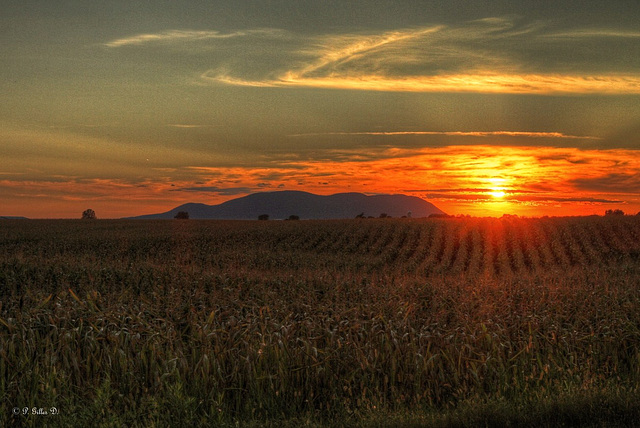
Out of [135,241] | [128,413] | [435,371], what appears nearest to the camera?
[128,413]

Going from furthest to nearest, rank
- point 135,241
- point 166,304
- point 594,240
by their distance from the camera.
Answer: point 135,241, point 594,240, point 166,304

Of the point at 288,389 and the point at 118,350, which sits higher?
the point at 118,350

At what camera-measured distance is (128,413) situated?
23.7 feet

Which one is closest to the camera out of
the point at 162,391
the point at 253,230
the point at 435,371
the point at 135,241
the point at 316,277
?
the point at 162,391

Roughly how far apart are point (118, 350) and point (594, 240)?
37.7m

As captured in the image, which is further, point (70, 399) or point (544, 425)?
point (70, 399)

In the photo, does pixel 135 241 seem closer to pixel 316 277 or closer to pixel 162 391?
pixel 316 277

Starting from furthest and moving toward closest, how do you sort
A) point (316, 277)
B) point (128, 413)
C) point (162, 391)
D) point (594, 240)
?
point (594, 240) → point (316, 277) → point (162, 391) → point (128, 413)

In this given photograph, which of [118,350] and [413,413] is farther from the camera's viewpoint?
[118,350]

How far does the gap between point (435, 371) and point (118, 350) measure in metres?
5.84

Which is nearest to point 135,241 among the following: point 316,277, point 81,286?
point 81,286

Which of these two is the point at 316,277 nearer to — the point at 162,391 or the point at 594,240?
the point at 162,391

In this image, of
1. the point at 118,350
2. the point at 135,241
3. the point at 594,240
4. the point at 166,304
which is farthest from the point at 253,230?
the point at 118,350

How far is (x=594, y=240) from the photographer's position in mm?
38000
